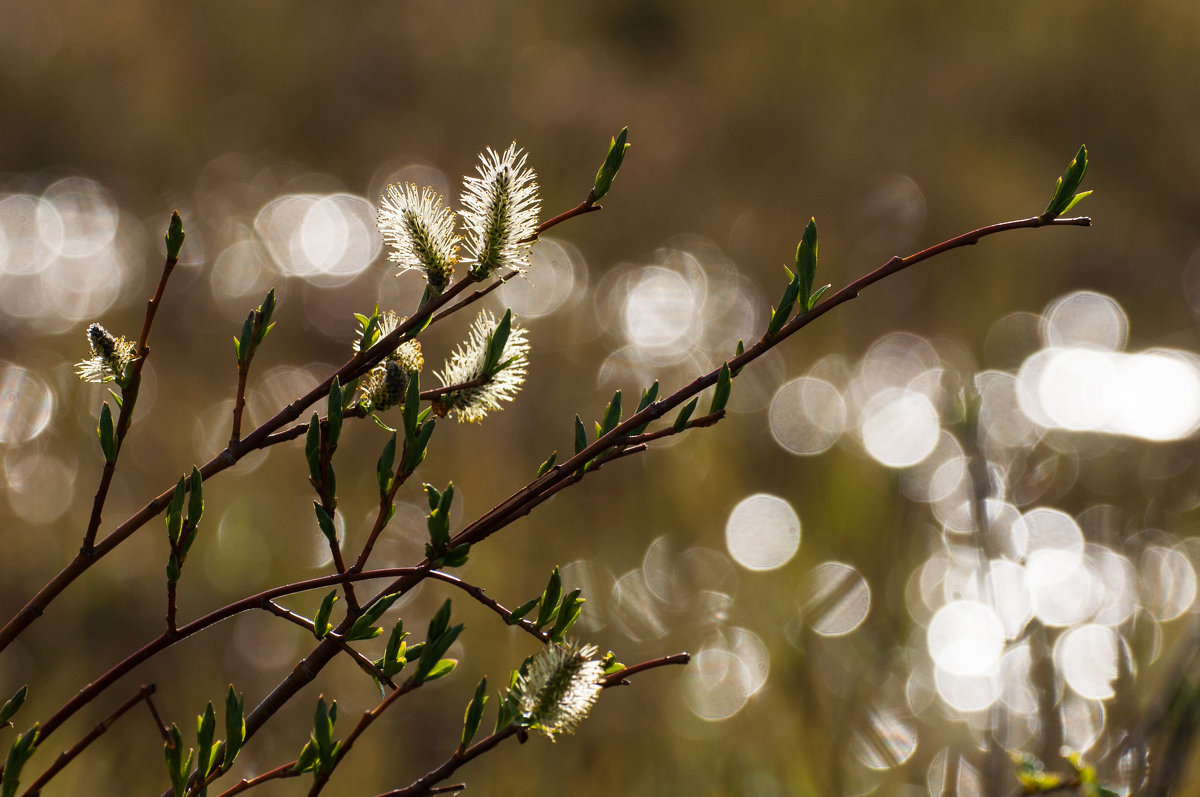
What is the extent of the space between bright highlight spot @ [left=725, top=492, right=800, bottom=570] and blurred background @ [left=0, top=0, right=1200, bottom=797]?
2 centimetres

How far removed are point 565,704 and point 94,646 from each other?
5.96ft

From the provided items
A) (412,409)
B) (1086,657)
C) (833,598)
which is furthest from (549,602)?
(1086,657)

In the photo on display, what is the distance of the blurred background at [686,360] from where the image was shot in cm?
177

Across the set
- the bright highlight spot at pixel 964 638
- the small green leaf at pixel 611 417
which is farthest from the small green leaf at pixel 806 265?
the bright highlight spot at pixel 964 638

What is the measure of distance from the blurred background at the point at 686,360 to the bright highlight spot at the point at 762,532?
2 centimetres

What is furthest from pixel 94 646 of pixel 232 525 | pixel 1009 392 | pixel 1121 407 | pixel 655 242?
pixel 1121 407

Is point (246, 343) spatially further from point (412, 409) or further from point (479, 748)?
point (479, 748)

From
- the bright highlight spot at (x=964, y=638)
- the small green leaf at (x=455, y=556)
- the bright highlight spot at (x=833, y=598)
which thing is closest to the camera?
the small green leaf at (x=455, y=556)

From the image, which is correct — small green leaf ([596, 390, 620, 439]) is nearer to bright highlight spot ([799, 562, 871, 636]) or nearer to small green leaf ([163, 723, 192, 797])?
small green leaf ([163, 723, 192, 797])

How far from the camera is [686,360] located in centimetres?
336

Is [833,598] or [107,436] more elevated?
[833,598]

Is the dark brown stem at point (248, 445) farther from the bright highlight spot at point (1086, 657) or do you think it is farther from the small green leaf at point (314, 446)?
the bright highlight spot at point (1086, 657)

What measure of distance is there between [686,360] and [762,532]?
928 millimetres

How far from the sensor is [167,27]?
436 centimetres
